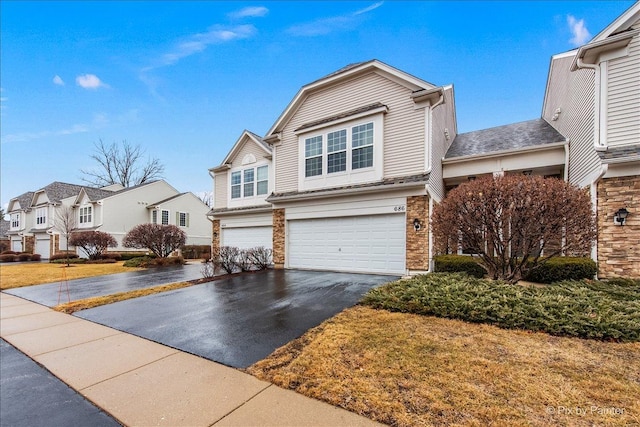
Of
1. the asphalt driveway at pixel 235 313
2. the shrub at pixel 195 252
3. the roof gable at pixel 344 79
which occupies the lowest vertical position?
the shrub at pixel 195 252

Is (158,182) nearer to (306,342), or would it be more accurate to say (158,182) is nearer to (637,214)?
(306,342)

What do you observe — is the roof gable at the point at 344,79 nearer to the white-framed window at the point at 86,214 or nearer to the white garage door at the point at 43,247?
the white-framed window at the point at 86,214

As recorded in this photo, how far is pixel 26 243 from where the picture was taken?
31.8 m

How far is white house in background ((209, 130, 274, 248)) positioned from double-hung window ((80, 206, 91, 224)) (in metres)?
17.4

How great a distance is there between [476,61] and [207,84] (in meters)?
14.8

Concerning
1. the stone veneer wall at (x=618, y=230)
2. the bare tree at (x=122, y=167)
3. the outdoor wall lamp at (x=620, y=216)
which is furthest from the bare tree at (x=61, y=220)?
the outdoor wall lamp at (x=620, y=216)

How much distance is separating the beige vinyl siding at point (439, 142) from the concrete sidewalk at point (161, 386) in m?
8.76

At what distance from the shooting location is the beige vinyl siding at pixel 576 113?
8250mm

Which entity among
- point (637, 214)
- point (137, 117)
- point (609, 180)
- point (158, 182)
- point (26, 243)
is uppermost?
point (137, 117)

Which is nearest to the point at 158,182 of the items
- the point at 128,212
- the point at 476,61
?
the point at 128,212

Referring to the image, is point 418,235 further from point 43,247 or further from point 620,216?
point 43,247

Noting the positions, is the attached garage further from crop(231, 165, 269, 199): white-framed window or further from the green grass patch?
the green grass patch

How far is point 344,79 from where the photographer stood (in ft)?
37.6

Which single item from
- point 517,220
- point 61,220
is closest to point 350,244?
point 517,220
